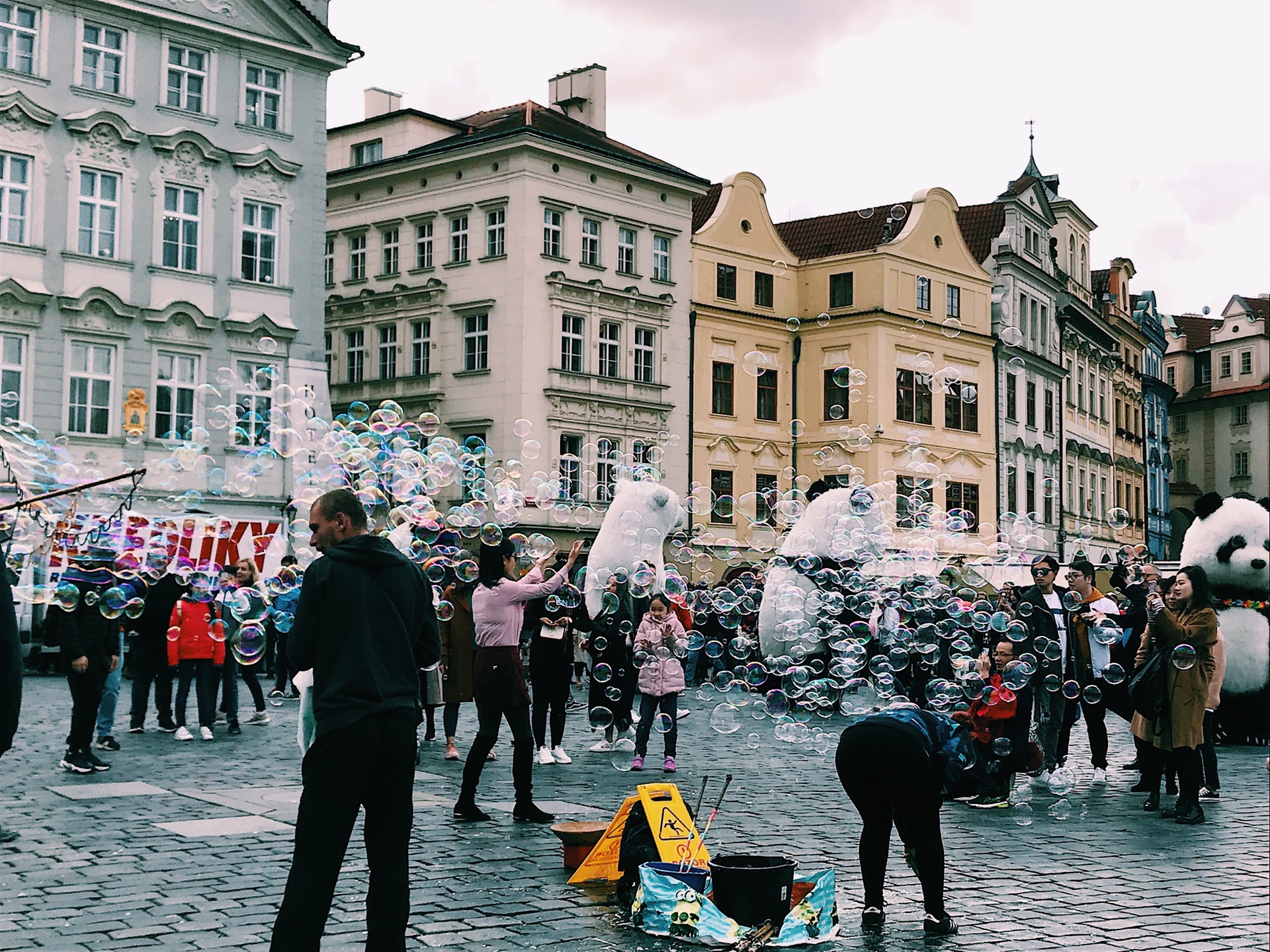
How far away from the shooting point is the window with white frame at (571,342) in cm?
3550

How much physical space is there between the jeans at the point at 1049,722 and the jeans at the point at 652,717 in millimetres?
2922

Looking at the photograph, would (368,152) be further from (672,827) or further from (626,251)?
(672,827)

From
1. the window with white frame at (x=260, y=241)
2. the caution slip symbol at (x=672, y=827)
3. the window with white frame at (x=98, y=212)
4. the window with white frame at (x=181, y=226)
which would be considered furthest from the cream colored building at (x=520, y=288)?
the caution slip symbol at (x=672, y=827)

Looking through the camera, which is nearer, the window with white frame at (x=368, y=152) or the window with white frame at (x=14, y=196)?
the window with white frame at (x=14, y=196)

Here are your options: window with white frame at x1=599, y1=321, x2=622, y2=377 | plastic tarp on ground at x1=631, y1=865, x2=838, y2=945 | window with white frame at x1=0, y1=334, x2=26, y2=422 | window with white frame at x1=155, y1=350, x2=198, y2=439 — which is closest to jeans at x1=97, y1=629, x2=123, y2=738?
plastic tarp on ground at x1=631, y1=865, x2=838, y2=945

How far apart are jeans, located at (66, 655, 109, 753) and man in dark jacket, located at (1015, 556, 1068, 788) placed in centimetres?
718

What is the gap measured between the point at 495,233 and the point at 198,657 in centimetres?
2256

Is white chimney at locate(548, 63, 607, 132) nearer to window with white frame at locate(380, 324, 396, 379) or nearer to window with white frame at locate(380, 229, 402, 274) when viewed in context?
window with white frame at locate(380, 229, 402, 274)

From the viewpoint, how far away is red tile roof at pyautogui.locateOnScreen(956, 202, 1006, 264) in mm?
46312

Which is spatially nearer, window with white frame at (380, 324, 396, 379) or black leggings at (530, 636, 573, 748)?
black leggings at (530, 636, 573, 748)

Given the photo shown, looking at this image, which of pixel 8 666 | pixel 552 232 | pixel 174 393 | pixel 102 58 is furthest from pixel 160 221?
pixel 8 666

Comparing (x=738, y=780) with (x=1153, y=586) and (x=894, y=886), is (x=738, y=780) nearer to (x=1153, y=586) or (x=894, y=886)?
(x=894, y=886)

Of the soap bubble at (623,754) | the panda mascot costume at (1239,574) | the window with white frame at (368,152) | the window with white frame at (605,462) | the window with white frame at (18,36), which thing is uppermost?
the window with white frame at (368,152)

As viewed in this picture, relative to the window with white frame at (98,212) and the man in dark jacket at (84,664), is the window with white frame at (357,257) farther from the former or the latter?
the man in dark jacket at (84,664)
